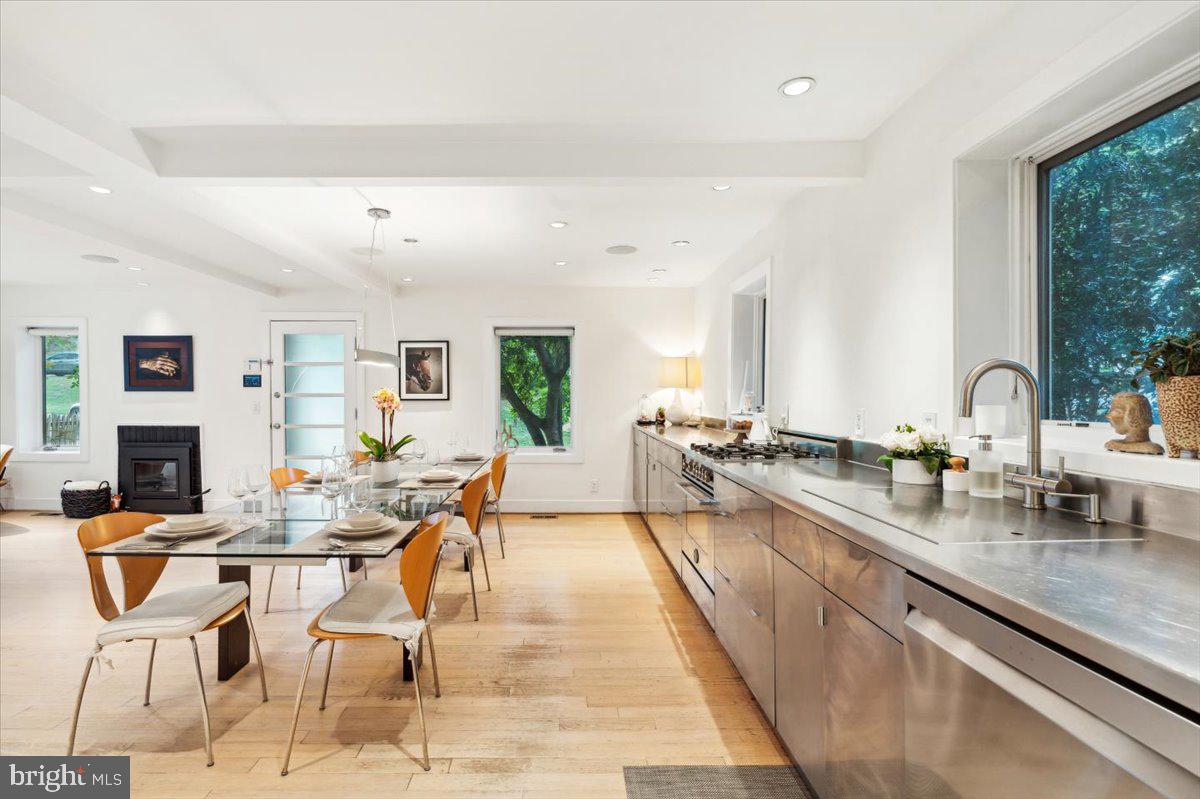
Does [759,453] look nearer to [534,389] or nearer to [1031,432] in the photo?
[1031,432]

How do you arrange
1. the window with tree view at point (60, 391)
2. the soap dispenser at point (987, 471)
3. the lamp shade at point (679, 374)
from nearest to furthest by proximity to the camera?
1. the soap dispenser at point (987, 471)
2. the lamp shade at point (679, 374)
3. the window with tree view at point (60, 391)

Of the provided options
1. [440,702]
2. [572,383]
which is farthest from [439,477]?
[572,383]

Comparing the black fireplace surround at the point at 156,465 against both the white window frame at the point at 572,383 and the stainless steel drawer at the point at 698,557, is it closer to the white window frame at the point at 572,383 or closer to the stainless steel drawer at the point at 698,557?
the white window frame at the point at 572,383

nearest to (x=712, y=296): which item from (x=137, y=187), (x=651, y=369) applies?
(x=651, y=369)

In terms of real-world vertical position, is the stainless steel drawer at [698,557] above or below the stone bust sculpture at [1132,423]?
below

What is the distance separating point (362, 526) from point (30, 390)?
6.68 meters

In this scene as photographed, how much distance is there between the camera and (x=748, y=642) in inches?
82.9

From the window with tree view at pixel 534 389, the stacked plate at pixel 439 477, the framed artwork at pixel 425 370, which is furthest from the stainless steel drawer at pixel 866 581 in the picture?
the framed artwork at pixel 425 370

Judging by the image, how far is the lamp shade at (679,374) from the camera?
18.6 feet

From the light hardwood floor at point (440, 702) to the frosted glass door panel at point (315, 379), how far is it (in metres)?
2.75

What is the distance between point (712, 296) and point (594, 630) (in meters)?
3.40

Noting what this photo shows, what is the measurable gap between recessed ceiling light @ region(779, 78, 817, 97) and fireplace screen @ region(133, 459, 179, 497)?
265 inches

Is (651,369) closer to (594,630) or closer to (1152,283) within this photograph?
(594,630)

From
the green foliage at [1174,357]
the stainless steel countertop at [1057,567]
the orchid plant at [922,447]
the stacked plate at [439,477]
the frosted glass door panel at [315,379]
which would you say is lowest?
the stacked plate at [439,477]
